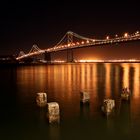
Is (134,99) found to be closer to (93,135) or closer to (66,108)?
(66,108)

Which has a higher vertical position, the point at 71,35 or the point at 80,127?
the point at 71,35

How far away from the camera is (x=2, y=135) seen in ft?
30.9

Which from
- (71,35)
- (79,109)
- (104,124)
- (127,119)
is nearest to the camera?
(104,124)

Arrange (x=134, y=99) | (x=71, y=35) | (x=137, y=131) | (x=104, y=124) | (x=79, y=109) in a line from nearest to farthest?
1. (x=137, y=131)
2. (x=104, y=124)
3. (x=79, y=109)
4. (x=134, y=99)
5. (x=71, y=35)

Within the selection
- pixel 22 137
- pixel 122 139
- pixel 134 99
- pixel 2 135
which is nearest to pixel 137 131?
pixel 122 139

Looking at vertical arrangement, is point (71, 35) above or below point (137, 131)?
above

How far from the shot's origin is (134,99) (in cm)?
1616

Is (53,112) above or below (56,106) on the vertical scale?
below

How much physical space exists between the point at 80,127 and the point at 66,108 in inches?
134

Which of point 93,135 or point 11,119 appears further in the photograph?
point 11,119

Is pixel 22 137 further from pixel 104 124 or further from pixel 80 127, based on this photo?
pixel 104 124

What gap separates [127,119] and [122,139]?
2.48 metres

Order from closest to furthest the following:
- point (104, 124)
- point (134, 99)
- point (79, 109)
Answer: point (104, 124)
point (79, 109)
point (134, 99)

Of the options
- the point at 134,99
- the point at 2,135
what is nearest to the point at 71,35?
the point at 134,99
